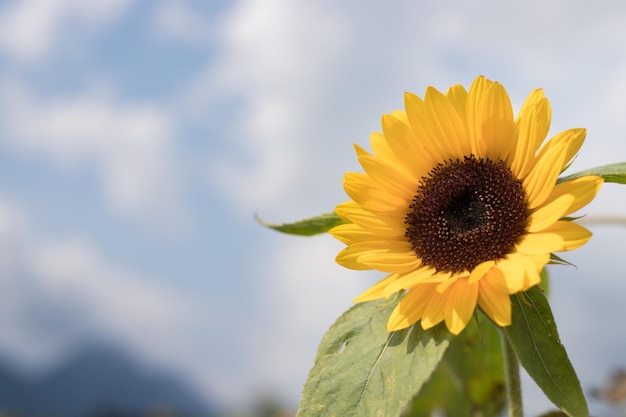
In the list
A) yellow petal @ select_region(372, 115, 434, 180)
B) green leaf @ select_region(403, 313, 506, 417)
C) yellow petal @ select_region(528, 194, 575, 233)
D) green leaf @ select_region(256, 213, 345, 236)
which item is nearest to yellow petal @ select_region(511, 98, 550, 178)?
yellow petal @ select_region(528, 194, 575, 233)

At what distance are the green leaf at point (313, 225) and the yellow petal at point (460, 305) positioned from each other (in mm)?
427

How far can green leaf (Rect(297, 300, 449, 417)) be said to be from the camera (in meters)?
1.71

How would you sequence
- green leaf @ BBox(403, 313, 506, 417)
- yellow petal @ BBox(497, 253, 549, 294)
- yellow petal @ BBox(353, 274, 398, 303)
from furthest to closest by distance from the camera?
green leaf @ BBox(403, 313, 506, 417) → yellow petal @ BBox(353, 274, 398, 303) → yellow petal @ BBox(497, 253, 549, 294)

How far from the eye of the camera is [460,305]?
173 cm

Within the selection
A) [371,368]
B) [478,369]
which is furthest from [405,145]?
[478,369]

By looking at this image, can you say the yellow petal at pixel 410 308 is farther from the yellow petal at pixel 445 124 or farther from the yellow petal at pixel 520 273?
the yellow petal at pixel 445 124

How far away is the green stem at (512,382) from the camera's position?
6.25 feet

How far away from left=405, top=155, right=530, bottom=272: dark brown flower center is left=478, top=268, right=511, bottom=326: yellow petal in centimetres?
10

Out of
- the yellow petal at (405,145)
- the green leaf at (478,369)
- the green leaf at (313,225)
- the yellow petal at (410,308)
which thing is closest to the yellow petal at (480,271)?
the yellow petal at (410,308)

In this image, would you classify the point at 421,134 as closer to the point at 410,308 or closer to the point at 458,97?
the point at 458,97

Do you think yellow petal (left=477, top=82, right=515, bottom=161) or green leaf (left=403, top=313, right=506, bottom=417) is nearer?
yellow petal (left=477, top=82, right=515, bottom=161)

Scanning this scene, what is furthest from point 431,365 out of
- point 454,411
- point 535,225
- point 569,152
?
point 454,411

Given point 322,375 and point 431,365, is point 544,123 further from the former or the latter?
point 322,375

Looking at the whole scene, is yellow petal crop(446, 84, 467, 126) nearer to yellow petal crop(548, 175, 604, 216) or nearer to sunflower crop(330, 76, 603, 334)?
sunflower crop(330, 76, 603, 334)
